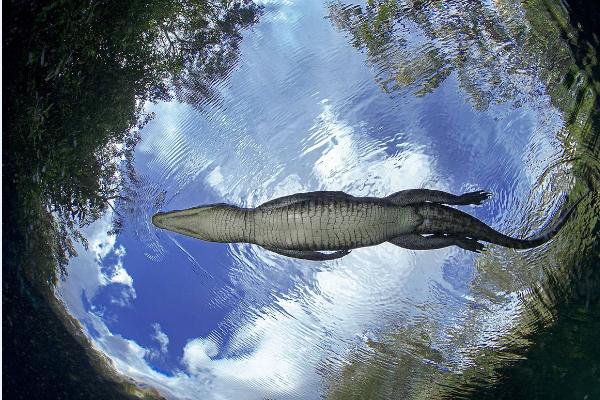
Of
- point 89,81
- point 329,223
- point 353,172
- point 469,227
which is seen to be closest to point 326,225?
point 329,223

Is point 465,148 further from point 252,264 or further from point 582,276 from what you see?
point 252,264

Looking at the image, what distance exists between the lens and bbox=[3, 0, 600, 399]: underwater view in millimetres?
833

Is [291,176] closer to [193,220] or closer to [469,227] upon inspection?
[193,220]

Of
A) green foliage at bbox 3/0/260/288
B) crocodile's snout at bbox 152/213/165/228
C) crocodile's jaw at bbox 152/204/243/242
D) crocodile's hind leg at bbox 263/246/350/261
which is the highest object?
green foliage at bbox 3/0/260/288

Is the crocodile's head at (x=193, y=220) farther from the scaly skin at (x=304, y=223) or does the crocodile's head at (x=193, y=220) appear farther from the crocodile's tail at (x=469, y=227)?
the crocodile's tail at (x=469, y=227)

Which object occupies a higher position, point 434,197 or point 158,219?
point 158,219

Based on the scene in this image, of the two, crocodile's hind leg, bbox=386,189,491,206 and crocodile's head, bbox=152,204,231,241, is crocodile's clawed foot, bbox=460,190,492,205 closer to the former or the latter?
crocodile's hind leg, bbox=386,189,491,206

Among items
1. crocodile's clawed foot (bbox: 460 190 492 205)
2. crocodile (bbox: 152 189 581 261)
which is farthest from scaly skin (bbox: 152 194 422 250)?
crocodile's clawed foot (bbox: 460 190 492 205)

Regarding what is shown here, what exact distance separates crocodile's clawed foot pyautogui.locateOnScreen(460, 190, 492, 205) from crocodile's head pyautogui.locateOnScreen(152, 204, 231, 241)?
442mm

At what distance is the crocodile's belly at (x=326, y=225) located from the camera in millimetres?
792

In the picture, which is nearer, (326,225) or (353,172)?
(326,225)

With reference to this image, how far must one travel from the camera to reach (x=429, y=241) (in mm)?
868

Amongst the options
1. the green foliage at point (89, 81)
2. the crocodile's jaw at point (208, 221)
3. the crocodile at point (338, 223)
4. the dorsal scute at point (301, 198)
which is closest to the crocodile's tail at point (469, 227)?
the crocodile at point (338, 223)

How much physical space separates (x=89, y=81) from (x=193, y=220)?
306 mm
